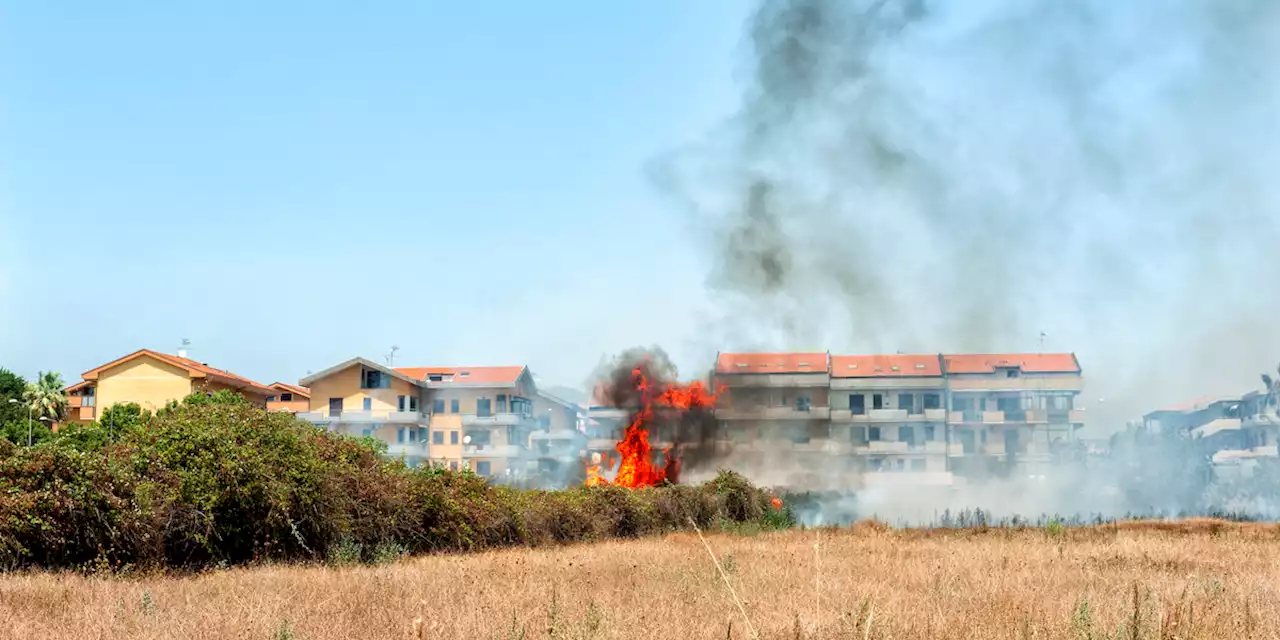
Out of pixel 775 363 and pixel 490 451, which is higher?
pixel 775 363

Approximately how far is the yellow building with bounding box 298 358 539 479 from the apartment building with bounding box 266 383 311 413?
3537mm

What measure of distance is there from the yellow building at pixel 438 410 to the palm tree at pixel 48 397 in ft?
54.3

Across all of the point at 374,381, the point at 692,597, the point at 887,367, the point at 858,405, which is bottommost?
the point at 692,597

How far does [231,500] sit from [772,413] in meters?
53.0

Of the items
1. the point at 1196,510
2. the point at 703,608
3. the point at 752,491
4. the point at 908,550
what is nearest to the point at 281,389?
the point at 752,491

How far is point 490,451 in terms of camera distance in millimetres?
87000

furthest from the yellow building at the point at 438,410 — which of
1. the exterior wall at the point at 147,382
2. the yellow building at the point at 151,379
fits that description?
the exterior wall at the point at 147,382

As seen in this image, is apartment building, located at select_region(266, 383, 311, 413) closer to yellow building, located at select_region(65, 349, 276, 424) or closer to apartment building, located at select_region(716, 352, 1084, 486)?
yellow building, located at select_region(65, 349, 276, 424)

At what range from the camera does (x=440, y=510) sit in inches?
979

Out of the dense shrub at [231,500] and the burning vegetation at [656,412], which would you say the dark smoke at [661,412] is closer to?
the burning vegetation at [656,412]

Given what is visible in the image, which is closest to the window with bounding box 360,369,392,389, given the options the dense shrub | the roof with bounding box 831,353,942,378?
the roof with bounding box 831,353,942,378

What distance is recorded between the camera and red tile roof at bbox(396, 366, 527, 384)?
88250 millimetres

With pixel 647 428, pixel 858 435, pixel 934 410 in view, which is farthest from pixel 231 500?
pixel 934 410

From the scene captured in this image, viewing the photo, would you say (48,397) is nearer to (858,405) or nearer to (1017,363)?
(858,405)
